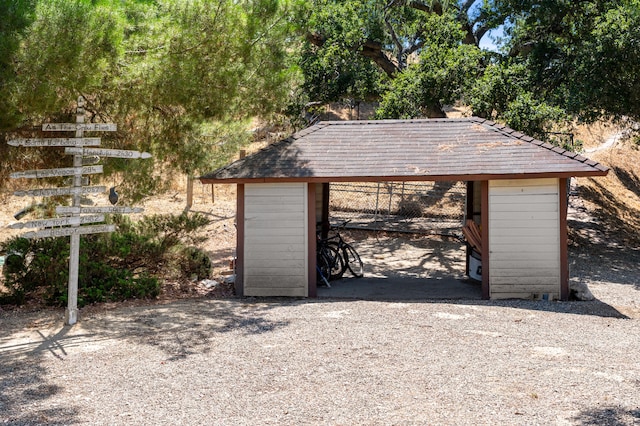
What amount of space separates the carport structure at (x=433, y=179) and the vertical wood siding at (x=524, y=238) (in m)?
0.02

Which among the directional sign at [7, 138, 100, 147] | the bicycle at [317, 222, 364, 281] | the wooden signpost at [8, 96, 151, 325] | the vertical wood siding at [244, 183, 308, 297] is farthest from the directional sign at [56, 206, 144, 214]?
the bicycle at [317, 222, 364, 281]

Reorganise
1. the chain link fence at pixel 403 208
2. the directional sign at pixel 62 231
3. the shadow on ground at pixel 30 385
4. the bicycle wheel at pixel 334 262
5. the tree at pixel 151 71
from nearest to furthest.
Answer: the shadow on ground at pixel 30 385 → the tree at pixel 151 71 → the directional sign at pixel 62 231 → the bicycle wheel at pixel 334 262 → the chain link fence at pixel 403 208

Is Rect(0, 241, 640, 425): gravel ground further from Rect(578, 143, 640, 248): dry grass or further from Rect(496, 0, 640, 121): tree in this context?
Rect(578, 143, 640, 248): dry grass

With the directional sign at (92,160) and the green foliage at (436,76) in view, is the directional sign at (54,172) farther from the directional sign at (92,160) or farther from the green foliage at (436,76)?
the green foliage at (436,76)

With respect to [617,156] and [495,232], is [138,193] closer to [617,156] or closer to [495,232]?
[495,232]

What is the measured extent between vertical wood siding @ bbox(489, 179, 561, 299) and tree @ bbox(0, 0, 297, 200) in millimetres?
4138

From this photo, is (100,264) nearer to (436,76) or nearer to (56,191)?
(56,191)

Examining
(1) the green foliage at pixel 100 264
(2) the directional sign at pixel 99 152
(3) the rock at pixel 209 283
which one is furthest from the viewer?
(3) the rock at pixel 209 283

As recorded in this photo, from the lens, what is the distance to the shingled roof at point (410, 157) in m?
10.3

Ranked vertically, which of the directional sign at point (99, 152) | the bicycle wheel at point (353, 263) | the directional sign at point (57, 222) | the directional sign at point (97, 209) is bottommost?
the bicycle wheel at point (353, 263)

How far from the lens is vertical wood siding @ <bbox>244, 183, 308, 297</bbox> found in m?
10.8

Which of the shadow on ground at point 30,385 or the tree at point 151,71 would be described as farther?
the tree at point 151,71

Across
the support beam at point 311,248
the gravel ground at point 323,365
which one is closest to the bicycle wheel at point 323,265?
the support beam at point 311,248

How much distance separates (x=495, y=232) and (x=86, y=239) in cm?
645
